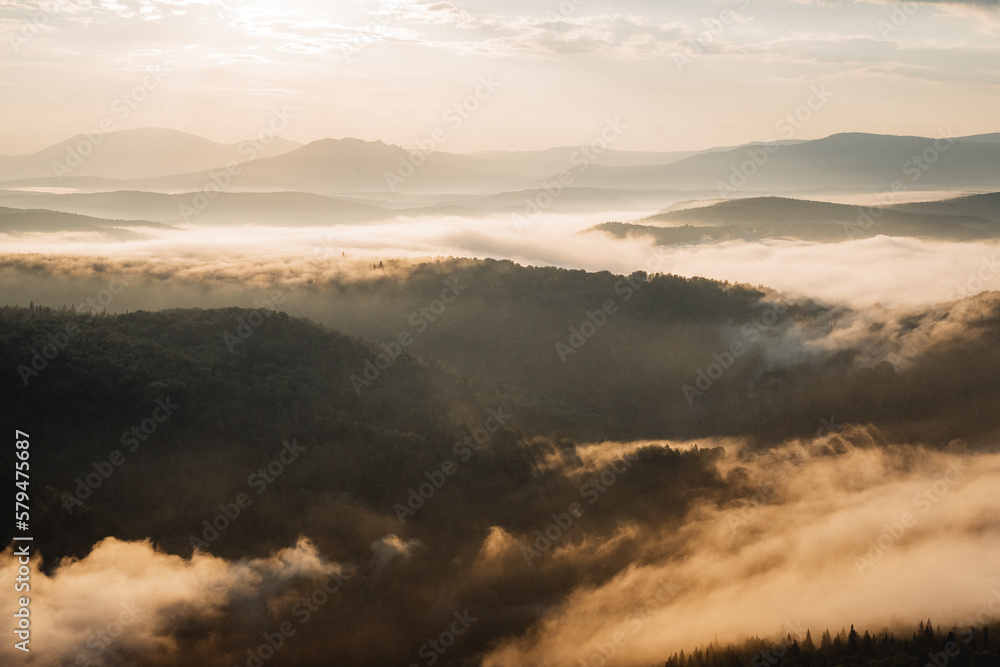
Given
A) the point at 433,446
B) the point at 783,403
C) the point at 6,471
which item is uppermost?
the point at 6,471

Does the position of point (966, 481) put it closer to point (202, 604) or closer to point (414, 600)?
point (414, 600)

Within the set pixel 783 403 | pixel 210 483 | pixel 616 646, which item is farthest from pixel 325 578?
pixel 783 403

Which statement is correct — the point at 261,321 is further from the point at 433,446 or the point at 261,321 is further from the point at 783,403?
the point at 783,403

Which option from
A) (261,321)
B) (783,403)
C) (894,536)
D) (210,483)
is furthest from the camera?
(783,403)

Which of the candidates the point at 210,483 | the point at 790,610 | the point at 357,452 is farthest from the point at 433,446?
the point at 790,610

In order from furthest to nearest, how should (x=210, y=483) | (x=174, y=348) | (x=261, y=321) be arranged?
1. (x=261, y=321)
2. (x=174, y=348)
3. (x=210, y=483)

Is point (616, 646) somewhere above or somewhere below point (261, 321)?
below

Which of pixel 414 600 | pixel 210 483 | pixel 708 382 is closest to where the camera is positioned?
pixel 414 600

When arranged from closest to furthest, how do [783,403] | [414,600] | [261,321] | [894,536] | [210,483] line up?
[414,600]
[210,483]
[894,536]
[261,321]
[783,403]

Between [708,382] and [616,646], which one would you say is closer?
[616,646]
